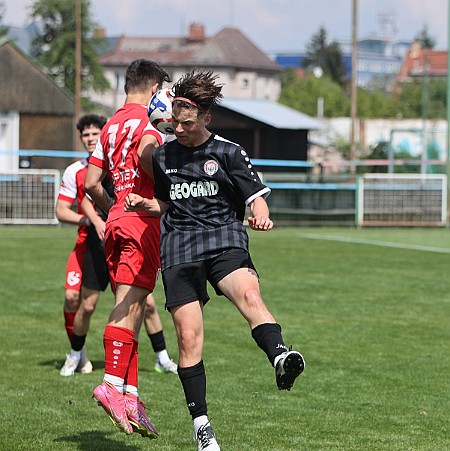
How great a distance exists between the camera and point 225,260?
19.3ft

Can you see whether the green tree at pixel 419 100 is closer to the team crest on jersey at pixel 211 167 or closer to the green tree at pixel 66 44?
the green tree at pixel 66 44

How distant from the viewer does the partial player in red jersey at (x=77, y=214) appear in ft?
29.3

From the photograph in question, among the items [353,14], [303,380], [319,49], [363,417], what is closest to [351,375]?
[303,380]

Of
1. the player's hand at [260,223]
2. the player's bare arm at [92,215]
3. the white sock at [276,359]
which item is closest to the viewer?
the white sock at [276,359]

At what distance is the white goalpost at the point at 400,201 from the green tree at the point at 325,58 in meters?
128

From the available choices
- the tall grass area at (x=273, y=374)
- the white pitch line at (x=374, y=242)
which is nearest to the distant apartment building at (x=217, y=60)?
the white pitch line at (x=374, y=242)

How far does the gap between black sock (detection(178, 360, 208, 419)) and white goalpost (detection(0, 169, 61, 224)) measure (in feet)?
67.4

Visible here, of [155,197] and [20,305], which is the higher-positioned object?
[155,197]

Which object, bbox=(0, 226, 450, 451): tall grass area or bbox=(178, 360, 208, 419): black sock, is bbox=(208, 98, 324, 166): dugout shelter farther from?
bbox=(178, 360, 208, 419): black sock

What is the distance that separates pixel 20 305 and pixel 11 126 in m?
35.3

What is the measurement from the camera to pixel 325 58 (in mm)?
166375

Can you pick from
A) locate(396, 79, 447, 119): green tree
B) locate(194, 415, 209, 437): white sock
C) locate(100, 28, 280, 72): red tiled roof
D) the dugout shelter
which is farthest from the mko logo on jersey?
locate(100, 28, 280, 72): red tiled roof

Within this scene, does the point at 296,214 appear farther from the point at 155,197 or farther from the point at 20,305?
the point at 155,197

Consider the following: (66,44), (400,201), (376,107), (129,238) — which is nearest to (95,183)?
(129,238)
